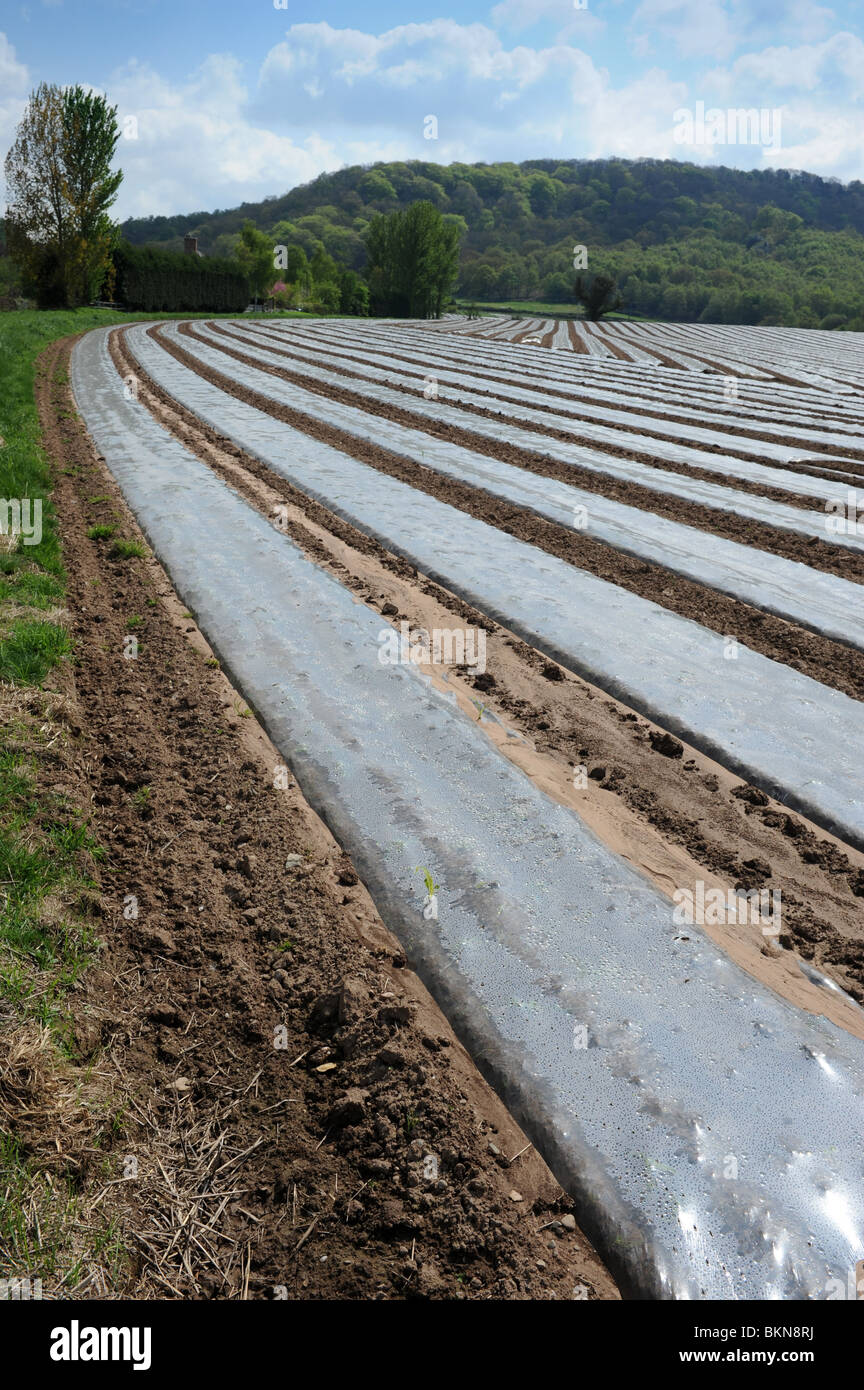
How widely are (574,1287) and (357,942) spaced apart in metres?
1.26

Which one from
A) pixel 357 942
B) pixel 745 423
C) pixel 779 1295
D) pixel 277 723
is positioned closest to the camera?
pixel 779 1295

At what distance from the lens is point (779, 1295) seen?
1893 mm

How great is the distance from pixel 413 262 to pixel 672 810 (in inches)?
2496

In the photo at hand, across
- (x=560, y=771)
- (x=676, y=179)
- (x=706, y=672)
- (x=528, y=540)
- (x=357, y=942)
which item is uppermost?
(x=676, y=179)

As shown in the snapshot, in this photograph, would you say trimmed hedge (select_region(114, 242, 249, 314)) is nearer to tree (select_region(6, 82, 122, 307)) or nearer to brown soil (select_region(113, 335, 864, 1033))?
tree (select_region(6, 82, 122, 307))

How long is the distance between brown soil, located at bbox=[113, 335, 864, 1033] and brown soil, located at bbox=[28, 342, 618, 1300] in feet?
3.68

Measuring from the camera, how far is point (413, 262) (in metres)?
58.3

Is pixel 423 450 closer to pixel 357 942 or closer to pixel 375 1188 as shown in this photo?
pixel 357 942

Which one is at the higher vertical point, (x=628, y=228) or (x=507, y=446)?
(x=628, y=228)

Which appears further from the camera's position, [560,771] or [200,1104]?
[560,771]

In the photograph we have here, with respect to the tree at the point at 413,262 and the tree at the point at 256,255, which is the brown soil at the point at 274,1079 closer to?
the tree at the point at 256,255

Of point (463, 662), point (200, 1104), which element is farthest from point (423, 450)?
point (200, 1104)

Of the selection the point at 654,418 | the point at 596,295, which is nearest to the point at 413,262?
the point at 596,295

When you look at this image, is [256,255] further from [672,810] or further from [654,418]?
[672,810]
